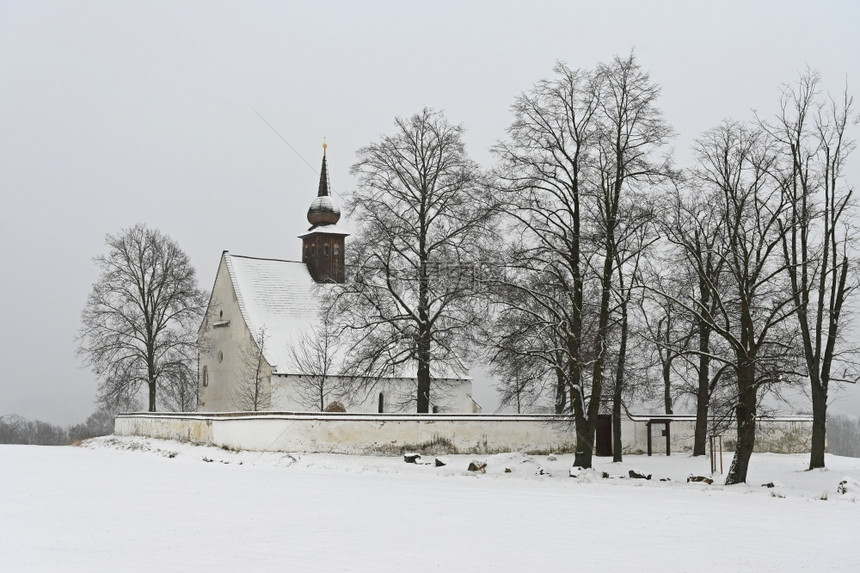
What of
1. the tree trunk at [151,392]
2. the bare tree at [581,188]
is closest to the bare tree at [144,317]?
the tree trunk at [151,392]

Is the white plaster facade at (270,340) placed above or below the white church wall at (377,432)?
above

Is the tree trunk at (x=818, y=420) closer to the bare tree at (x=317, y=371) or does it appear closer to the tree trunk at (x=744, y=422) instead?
the tree trunk at (x=744, y=422)

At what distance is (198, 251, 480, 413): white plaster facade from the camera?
41.5 meters

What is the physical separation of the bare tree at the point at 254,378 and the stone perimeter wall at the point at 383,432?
24.1 ft

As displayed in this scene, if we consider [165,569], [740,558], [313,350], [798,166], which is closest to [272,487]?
[165,569]

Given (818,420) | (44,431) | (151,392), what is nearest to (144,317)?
(151,392)

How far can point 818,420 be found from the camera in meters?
26.9

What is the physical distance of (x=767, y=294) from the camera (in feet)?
Result: 93.9

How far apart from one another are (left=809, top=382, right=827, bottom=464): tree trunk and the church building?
17.3 m

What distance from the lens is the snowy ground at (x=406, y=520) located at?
36.7 ft

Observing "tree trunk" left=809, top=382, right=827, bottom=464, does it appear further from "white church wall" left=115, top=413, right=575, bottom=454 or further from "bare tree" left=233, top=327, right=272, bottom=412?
"bare tree" left=233, top=327, right=272, bottom=412

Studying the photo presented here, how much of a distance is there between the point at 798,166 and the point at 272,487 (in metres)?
16.4

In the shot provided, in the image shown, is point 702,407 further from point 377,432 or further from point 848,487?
point 377,432

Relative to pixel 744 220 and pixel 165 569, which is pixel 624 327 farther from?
pixel 165 569
